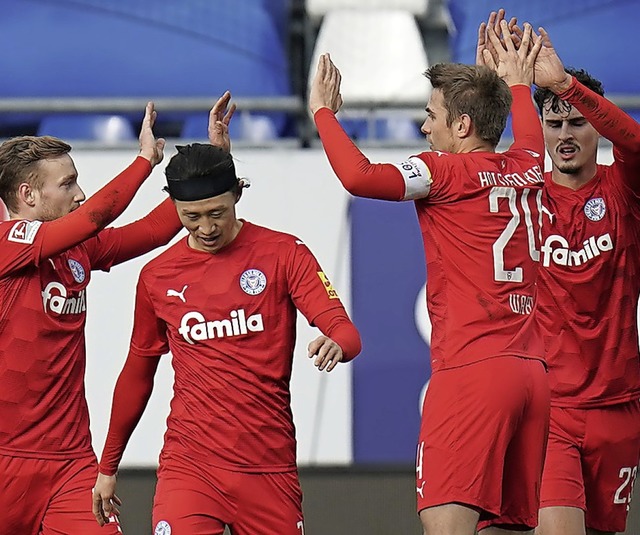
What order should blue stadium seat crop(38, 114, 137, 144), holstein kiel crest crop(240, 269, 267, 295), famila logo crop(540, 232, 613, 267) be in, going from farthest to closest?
blue stadium seat crop(38, 114, 137, 144)
famila logo crop(540, 232, 613, 267)
holstein kiel crest crop(240, 269, 267, 295)

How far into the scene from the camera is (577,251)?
537cm

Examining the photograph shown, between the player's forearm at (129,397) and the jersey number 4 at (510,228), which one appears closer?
the jersey number 4 at (510,228)

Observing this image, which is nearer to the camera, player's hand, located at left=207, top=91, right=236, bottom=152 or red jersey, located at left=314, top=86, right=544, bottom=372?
red jersey, located at left=314, top=86, right=544, bottom=372

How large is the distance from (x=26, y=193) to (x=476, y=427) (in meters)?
1.99

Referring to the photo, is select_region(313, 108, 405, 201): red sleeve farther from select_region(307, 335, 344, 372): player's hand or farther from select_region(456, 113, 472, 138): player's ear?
select_region(307, 335, 344, 372): player's hand

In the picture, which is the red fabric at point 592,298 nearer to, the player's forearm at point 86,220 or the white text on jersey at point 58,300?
the player's forearm at point 86,220

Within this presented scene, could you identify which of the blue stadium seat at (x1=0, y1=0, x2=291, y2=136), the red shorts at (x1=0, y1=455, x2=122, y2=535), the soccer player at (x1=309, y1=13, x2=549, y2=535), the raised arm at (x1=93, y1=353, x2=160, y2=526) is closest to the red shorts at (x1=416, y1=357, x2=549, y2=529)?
the soccer player at (x1=309, y1=13, x2=549, y2=535)

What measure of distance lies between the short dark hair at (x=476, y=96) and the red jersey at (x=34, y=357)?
1.56 meters

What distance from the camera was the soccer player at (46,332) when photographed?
5.02 metres

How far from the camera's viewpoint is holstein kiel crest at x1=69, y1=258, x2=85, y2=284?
5.25 meters

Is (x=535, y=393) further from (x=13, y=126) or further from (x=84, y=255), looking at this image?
(x=13, y=126)

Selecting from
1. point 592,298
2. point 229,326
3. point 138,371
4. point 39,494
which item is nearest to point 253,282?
point 229,326

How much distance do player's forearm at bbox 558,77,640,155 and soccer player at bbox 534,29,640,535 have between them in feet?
0.47

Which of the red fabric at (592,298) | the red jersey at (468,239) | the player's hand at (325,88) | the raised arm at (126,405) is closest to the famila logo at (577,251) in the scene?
the red fabric at (592,298)
